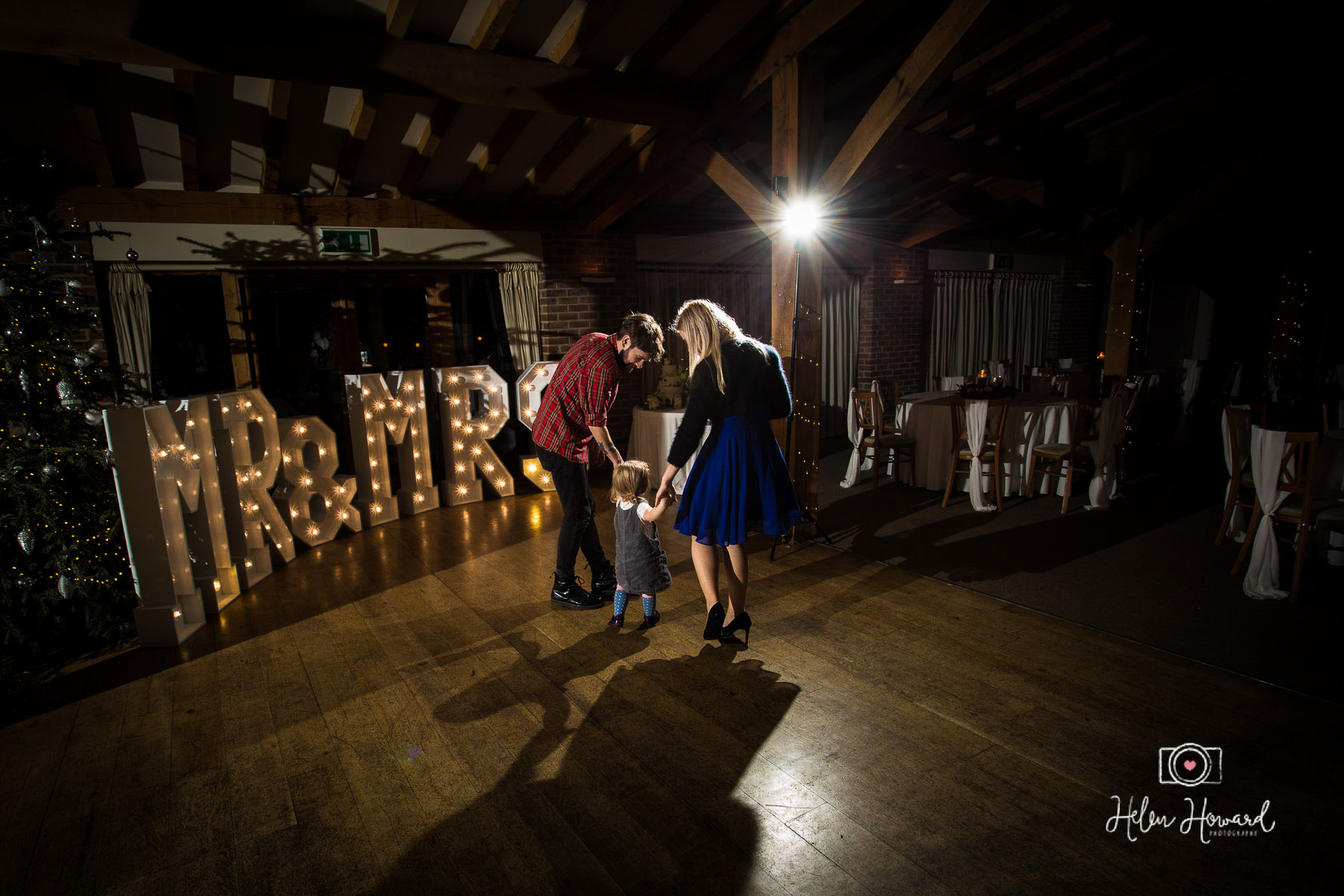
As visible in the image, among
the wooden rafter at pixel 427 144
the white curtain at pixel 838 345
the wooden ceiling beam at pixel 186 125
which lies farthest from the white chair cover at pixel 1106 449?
the wooden ceiling beam at pixel 186 125

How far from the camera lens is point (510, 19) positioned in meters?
3.79

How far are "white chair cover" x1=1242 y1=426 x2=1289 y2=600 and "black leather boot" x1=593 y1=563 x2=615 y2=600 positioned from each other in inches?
134

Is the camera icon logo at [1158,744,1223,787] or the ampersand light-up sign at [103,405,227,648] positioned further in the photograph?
the ampersand light-up sign at [103,405,227,648]

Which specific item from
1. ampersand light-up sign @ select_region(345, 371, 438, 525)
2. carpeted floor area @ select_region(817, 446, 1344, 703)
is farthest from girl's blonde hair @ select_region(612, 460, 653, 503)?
ampersand light-up sign @ select_region(345, 371, 438, 525)

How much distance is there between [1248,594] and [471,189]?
20.5 feet

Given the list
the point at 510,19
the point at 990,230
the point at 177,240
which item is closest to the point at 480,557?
the point at 510,19

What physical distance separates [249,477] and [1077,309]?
39.4 ft

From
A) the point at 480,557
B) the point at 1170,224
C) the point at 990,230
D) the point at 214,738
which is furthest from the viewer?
the point at 990,230

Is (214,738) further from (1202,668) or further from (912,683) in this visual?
(1202,668)

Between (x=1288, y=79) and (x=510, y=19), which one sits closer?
(x=510, y=19)

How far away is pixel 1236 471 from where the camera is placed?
425 centimetres

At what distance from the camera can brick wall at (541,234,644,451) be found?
6.89 metres

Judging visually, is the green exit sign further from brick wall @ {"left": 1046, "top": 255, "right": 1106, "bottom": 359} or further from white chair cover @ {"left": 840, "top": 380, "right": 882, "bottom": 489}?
brick wall @ {"left": 1046, "top": 255, "right": 1106, "bottom": 359}

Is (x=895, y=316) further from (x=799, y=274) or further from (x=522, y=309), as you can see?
(x=799, y=274)
